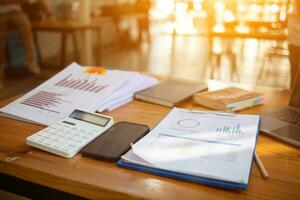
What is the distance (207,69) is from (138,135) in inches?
124

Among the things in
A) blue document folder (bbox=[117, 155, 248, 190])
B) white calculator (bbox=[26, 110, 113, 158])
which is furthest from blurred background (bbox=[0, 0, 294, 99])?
blue document folder (bbox=[117, 155, 248, 190])

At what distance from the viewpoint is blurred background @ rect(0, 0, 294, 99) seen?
9.86 feet

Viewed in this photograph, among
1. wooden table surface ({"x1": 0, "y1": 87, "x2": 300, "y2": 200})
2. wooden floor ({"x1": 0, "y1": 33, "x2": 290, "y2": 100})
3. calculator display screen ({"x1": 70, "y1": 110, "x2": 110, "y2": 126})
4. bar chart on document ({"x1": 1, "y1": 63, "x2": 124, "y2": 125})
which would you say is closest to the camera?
wooden table surface ({"x1": 0, "y1": 87, "x2": 300, "y2": 200})

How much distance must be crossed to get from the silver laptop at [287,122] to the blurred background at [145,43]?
69.7 inches

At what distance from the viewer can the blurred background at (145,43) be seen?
3.01 meters

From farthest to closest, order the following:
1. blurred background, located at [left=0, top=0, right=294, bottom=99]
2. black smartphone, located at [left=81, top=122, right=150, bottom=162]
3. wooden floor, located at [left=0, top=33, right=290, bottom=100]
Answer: wooden floor, located at [left=0, top=33, right=290, bottom=100], blurred background, located at [left=0, top=0, right=294, bottom=99], black smartphone, located at [left=81, top=122, right=150, bottom=162]

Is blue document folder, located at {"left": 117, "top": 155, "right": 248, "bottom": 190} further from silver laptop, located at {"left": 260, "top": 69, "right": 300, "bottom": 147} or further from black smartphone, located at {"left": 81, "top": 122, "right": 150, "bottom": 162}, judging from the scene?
silver laptop, located at {"left": 260, "top": 69, "right": 300, "bottom": 147}

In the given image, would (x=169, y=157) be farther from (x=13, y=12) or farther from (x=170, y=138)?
(x=13, y=12)

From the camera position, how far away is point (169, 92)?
39.5 inches

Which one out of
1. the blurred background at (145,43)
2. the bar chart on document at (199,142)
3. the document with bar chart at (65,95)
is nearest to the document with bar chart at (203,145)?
the bar chart on document at (199,142)

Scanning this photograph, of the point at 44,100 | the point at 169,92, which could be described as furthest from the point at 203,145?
the point at 44,100

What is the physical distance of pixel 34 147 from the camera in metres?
0.68

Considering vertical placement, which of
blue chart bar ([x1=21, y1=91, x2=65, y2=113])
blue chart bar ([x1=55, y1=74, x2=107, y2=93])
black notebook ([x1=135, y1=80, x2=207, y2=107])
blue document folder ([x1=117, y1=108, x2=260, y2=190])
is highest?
blue chart bar ([x1=55, y1=74, x2=107, y2=93])

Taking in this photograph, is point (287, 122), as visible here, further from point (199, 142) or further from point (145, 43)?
point (145, 43)
